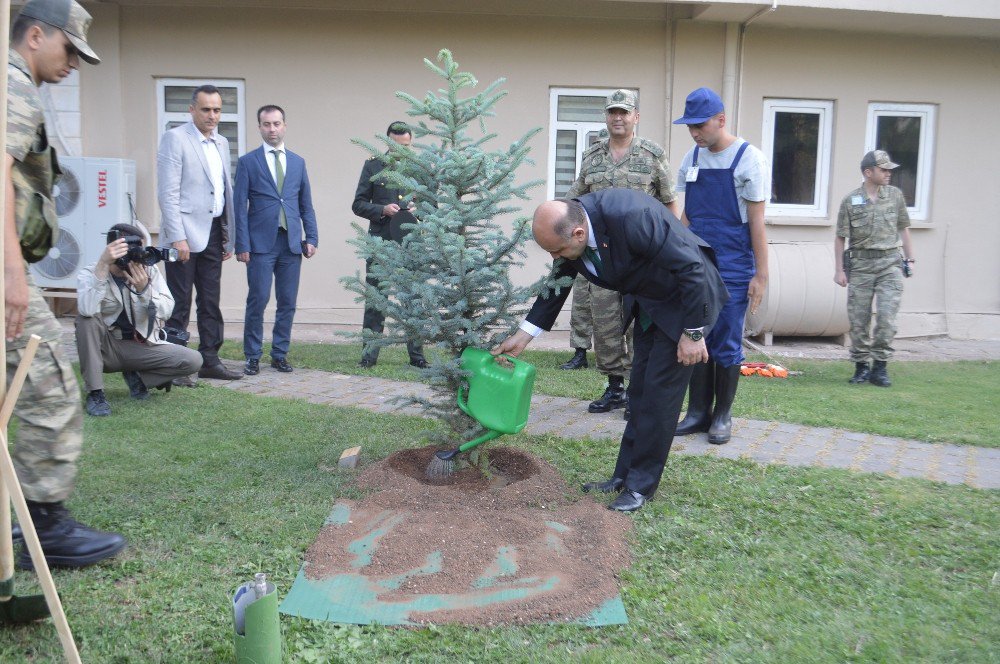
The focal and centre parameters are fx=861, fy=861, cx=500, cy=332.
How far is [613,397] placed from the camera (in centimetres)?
641

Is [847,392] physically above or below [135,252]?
below

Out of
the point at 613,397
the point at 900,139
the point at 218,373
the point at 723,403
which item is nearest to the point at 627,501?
the point at 723,403

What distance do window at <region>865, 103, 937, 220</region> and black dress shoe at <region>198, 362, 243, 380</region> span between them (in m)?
8.21

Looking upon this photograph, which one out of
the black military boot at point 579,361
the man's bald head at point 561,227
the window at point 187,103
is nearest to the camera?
the man's bald head at point 561,227

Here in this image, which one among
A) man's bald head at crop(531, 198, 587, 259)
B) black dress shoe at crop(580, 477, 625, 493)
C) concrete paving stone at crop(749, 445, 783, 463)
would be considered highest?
man's bald head at crop(531, 198, 587, 259)

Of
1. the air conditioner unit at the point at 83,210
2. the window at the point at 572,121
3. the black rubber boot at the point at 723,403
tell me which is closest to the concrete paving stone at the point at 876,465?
the black rubber boot at the point at 723,403

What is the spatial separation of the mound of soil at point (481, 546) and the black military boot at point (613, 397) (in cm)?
176

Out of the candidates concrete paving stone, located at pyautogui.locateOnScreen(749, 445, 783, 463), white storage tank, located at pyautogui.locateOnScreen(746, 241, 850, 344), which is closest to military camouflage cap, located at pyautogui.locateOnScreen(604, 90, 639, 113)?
concrete paving stone, located at pyautogui.locateOnScreen(749, 445, 783, 463)

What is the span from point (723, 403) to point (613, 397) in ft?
3.30

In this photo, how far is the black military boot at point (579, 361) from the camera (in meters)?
8.23

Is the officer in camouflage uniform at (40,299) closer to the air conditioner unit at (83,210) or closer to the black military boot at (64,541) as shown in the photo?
the black military boot at (64,541)

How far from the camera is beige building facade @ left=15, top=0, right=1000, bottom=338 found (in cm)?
1002

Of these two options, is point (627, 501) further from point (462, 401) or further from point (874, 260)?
point (874, 260)

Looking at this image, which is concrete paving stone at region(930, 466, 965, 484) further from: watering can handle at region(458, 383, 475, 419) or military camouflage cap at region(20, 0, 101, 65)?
military camouflage cap at region(20, 0, 101, 65)
